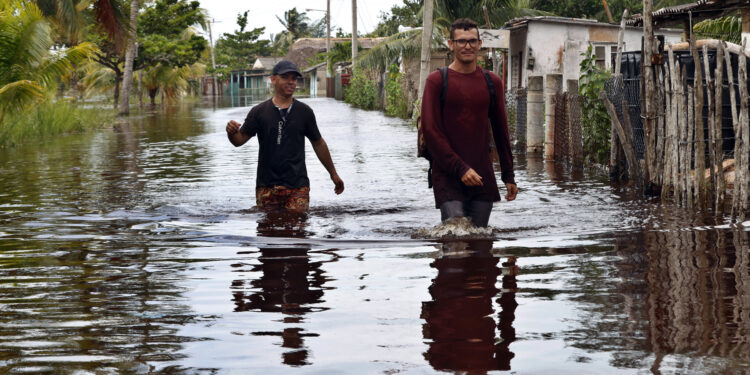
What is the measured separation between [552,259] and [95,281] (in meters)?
3.21

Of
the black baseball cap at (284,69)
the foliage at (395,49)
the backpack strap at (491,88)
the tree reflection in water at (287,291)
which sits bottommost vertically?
the tree reflection in water at (287,291)

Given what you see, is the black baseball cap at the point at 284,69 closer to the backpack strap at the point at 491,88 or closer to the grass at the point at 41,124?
the backpack strap at the point at 491,88

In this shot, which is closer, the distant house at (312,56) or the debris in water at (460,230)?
the debris in water at (460,230)

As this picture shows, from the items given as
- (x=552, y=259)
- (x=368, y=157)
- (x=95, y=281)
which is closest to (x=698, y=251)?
(x=552, y=259)

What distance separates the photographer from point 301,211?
895 cm

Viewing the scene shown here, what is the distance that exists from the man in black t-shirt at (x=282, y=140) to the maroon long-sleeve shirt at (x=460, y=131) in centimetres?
183

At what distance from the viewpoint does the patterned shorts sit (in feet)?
29.0

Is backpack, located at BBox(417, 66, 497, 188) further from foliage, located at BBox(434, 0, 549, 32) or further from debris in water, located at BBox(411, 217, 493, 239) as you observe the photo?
foliage, located at BBox(434, 0, 549, 32)

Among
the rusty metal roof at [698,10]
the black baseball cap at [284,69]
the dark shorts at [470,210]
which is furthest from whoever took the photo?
the rusty metal roof at [698,10]

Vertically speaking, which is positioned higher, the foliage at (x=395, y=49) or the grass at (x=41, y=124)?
the foliage at (x=395, y=49)

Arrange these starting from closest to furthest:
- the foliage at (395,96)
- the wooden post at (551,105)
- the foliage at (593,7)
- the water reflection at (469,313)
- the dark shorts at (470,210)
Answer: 1. the water reflection at (469,313)
2. the dark shorts at (470,210)
3. the wooden post at (551,105)
4. the foliage at (395,96)
5. the foliage at (593,7)

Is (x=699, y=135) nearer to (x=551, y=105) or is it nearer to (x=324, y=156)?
(x=324, y=156)

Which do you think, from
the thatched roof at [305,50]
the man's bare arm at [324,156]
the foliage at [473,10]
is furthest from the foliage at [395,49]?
the thatched roof at [305,50]

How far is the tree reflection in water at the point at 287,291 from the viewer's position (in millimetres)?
4785
